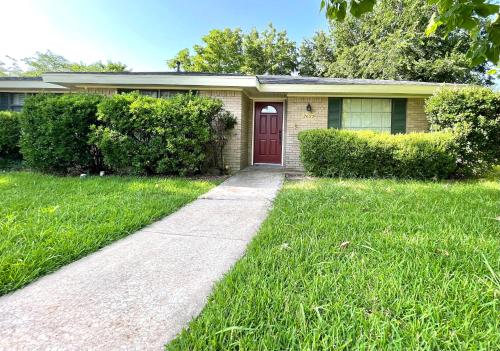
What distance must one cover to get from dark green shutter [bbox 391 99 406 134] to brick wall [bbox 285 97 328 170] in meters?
2.21

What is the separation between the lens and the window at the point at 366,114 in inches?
380

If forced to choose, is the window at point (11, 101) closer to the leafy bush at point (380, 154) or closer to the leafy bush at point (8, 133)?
the leafy bush at point (8, 133)

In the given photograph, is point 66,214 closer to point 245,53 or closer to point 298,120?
point 298,120

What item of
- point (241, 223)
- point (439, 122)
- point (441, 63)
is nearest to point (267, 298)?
point (241, 223)

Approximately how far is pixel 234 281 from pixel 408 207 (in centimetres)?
322

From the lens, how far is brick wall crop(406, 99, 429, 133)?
954 centimetres

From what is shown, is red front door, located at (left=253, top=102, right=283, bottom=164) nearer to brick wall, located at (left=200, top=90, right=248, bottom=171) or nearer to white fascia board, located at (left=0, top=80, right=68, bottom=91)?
brick wall, located at (left=200, top=90, right=248, bottom=171)

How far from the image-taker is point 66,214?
12.3 ft

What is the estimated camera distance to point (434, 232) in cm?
314

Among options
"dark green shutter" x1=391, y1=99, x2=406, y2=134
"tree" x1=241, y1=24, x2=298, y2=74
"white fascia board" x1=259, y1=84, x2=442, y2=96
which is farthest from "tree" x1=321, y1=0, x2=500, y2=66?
"tree" x1=241, y1=24, x2=298, y2=74

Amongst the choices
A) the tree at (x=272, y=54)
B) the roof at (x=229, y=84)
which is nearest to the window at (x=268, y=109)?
the roof at (x=229, y=84)

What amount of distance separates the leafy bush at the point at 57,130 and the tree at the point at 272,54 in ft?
67.6

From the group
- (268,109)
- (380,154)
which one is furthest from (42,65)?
(380,154)

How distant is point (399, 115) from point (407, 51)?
11.5 m
